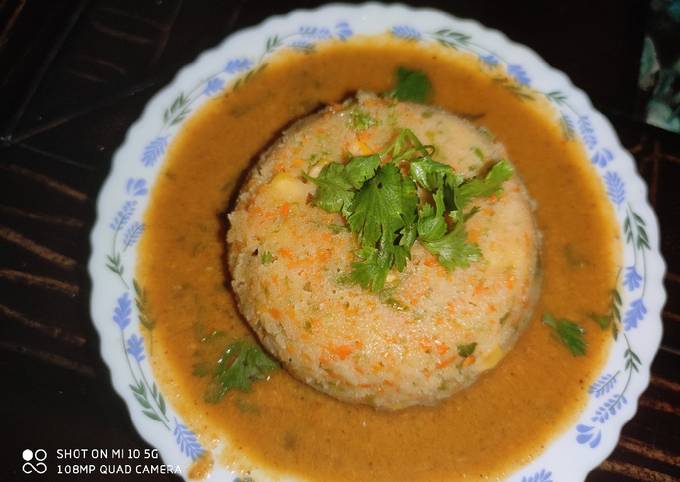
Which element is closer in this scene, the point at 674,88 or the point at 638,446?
the point at 638,446

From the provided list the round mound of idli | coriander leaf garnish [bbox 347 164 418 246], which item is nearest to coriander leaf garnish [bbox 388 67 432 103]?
the round mound of idli

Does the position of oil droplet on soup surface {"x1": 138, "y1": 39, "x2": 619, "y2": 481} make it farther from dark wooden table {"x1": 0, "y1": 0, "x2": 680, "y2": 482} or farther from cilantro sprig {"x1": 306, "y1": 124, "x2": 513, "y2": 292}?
cilantro sprig {"x1": 306, "y1": 124, "x2": 513, "y2": 292}

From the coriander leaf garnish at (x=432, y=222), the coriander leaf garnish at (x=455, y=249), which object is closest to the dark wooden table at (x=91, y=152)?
the coriander leaf garnish at (x=455, y=249)

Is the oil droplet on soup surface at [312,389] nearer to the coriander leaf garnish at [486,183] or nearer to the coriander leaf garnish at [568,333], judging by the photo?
the coriander leaf garnish at [568,333]

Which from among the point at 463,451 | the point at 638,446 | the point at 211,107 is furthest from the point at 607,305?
the point at 211,107

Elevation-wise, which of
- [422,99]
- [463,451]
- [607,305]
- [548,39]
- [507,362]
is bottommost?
[463,451]

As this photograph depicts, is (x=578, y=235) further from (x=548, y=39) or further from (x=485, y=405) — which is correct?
(x=548, y=39)

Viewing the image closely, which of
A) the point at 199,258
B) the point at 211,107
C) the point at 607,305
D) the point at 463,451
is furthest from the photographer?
the point at 211,107
